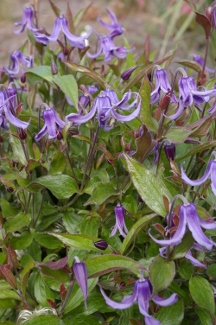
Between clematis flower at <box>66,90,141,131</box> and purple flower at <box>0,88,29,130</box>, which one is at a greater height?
clematis flower at <box>66,90,141,131</box>

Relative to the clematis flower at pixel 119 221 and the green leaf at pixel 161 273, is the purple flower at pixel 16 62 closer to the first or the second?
the clematis flower at pixel 119 221

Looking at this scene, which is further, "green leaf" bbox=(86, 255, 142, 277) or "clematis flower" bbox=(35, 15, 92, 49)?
"clematis flower" bbox=(35, 15, 92, 49)

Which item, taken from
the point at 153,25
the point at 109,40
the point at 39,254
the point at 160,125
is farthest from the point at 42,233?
the point at 153,25

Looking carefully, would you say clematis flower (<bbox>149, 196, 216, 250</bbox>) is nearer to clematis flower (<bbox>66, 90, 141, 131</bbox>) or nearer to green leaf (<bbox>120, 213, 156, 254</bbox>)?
green leaf (<bbox>120, 213, 156, 254</bbox>)

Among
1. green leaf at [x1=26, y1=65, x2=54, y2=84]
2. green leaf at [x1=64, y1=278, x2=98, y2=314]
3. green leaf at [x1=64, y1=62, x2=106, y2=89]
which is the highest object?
green leaf at [x1=64, y1=62, x2=106, y2=89]

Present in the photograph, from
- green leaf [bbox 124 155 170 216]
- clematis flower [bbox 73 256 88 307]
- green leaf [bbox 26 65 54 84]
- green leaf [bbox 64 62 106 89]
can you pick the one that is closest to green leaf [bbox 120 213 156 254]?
green leaf [bbox 124 155 170 216]

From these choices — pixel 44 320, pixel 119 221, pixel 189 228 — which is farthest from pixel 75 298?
pixel 189 228

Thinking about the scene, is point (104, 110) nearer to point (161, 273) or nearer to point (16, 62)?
point (161, 273)

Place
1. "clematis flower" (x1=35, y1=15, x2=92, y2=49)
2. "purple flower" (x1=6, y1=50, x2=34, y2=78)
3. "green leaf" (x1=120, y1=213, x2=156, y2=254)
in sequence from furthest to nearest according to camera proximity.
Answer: "purple flower" (x1=6, y1=50, x2=34, y2=78) < "clematis flower" (x1=35, y1=15, x2=92, y2=49) < "green leaf" (x1=120, y1=213, x2=156, y2=254)
